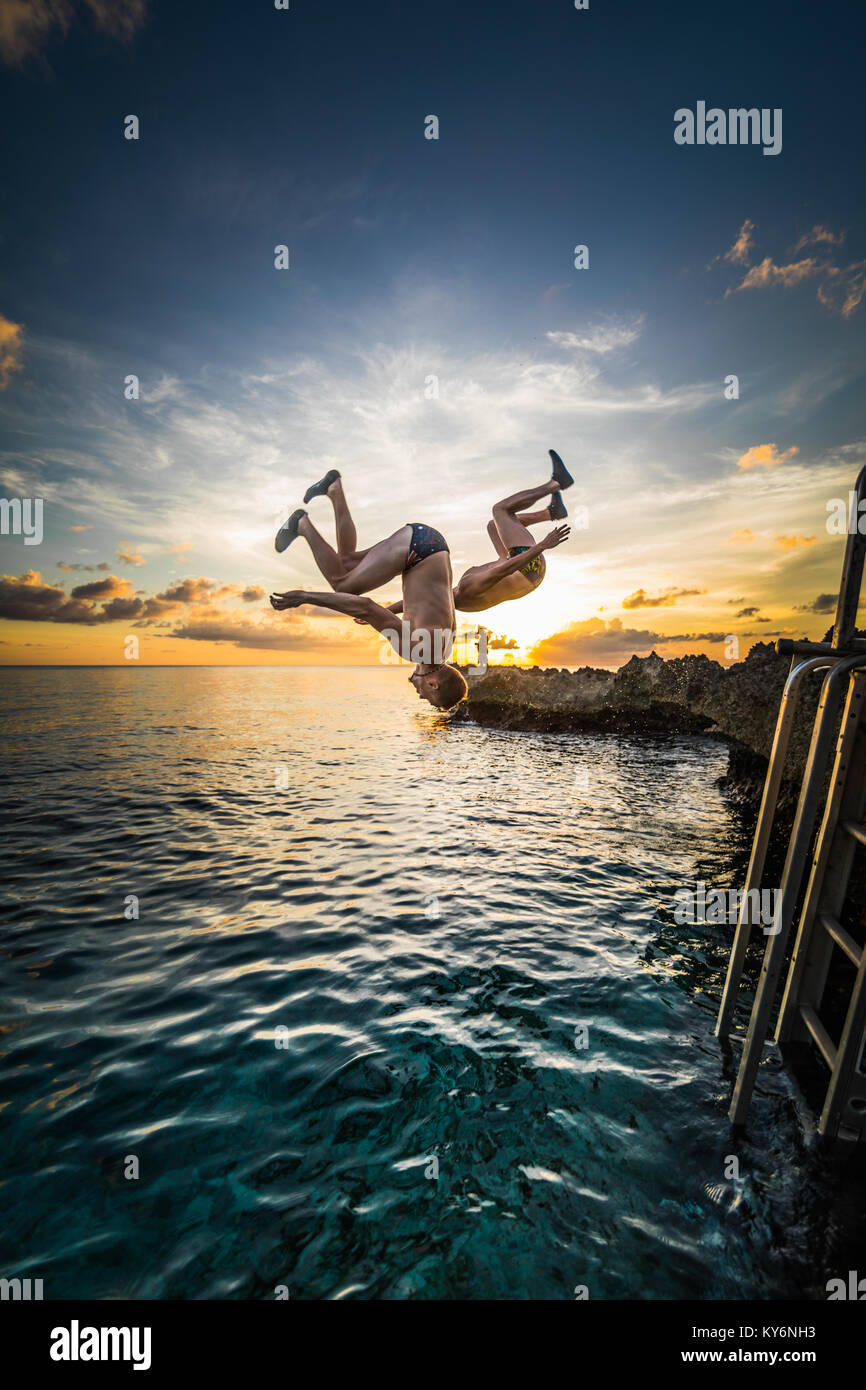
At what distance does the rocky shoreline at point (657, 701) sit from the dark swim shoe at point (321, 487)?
1267 centimetres

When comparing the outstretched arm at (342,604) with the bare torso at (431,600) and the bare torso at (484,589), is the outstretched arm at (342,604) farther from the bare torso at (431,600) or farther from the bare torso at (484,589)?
the bare torso at (484,589)

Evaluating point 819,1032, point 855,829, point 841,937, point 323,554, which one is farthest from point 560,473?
point 819,1032

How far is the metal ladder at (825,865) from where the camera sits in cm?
390

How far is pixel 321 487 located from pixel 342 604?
208cm

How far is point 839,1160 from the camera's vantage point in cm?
403

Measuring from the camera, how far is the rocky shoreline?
16.2m

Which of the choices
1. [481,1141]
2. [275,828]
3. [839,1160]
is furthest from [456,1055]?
[275,828]

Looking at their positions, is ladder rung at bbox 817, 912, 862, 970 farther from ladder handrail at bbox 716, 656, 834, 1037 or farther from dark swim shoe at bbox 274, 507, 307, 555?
dark swim shoe at bbox 274, 507, 307, 555

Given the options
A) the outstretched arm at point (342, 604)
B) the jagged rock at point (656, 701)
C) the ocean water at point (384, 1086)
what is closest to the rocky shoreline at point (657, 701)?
the jagged rock at point (656, 701)

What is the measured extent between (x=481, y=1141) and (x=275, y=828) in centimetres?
1170

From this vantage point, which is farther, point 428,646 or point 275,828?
point 275,828

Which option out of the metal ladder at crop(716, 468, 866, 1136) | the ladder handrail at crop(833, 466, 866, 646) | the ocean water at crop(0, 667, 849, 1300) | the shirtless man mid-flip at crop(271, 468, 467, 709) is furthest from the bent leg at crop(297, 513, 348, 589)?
the ocean water at crop(0, 667, 849, 1300)
